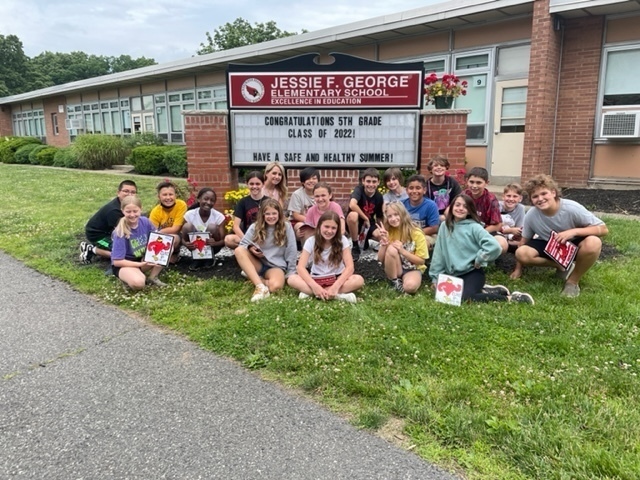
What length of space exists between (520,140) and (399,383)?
10.1 m

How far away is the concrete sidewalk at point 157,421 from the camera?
2.44m

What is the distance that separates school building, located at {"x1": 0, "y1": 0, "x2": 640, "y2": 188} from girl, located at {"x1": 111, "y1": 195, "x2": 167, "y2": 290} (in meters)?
8.25

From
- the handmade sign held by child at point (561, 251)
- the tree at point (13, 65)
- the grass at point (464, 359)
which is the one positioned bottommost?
the grass at point (464, 359)

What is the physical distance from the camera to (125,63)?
9450 cm

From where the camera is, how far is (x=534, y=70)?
417 inches

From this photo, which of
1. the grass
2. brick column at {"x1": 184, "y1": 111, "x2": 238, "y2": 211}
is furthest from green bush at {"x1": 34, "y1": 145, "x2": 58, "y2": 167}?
the grass

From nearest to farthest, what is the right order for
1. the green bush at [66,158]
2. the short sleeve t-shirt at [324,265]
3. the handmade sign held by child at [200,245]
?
the short sleeve t-shirt at [324,265] → the handmade sign held by child at [200,245] → the green bush at [66,158]

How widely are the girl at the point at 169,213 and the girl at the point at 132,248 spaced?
20.5 inches

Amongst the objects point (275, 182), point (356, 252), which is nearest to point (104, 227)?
point (275, 182)

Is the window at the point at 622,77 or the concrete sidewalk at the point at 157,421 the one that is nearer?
the concrete sidewalk at the point at 157,421

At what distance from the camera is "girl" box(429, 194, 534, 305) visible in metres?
4.50

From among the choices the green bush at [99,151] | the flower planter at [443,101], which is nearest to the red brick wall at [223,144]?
the flower planter at [443,101]

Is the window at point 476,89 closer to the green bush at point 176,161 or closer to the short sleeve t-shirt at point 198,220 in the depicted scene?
the short sleeve t-shirt at point 198,220

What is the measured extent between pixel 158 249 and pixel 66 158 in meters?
19.7
